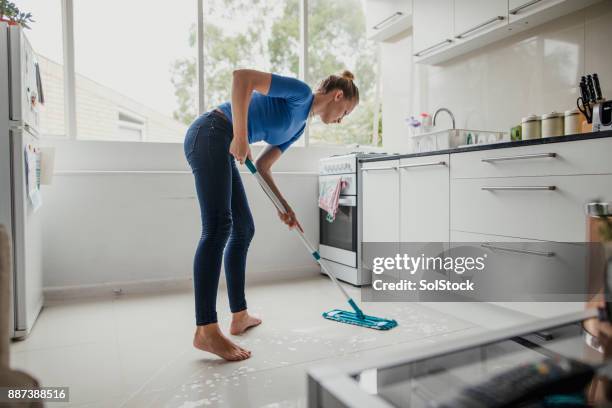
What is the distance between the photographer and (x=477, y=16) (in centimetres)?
237

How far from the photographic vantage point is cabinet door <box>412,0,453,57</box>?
259 centimetres

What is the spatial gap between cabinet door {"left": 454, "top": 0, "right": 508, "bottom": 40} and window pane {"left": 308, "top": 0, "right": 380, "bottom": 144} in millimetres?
1383

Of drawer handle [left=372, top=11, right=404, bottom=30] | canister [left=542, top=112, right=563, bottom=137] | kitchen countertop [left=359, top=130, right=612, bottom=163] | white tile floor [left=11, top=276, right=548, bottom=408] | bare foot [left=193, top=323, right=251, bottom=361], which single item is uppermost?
drawer handle [left=372, top=11, right=404, bottom=30]

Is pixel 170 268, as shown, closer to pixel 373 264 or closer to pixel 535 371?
pixel 373 264

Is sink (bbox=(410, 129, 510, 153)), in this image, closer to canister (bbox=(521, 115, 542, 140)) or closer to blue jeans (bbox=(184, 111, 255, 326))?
canister (bbox=(521, 115, 542, 140))

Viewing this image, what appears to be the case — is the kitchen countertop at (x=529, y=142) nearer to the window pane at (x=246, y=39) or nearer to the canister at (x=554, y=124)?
the canister at (x=554, y=124)

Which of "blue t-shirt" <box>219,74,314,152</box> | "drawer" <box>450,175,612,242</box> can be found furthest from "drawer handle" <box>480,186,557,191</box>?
"blue t-shirt" <box>219,74,314,152</box>

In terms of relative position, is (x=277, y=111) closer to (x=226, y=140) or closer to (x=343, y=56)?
(x=226, y=140)

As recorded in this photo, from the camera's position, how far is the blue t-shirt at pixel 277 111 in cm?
165

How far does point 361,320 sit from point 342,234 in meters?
0.99

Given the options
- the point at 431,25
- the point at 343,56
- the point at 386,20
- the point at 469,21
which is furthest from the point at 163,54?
the point at 469,21

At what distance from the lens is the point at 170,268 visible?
9.32 feet

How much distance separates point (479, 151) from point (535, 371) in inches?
62.9

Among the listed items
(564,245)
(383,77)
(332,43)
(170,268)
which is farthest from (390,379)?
(332,43)
